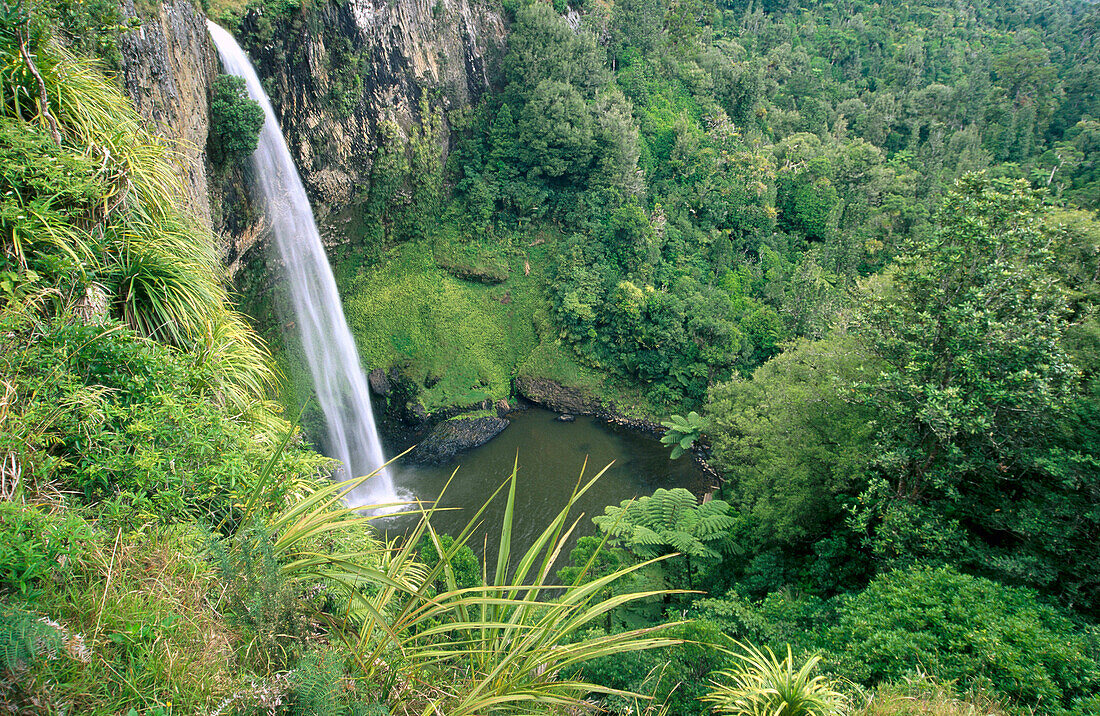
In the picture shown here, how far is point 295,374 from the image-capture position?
16.7 meters

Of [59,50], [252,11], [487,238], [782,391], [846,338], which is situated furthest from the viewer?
[487,238]

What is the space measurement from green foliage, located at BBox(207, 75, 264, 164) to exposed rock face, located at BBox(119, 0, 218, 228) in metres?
0.22

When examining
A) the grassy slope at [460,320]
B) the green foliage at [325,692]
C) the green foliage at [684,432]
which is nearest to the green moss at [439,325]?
the grassy slope at [460,320]

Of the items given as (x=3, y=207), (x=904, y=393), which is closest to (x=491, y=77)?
(x=904, y=393)

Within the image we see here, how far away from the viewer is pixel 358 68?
1709 centimetres

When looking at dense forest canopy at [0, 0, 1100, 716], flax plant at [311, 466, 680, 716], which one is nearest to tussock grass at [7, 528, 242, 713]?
dense forest canopy at [0, 0, 1100, 716]

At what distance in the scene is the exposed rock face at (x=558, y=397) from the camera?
64.4 ft

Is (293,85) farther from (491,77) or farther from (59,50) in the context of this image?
(59,50)

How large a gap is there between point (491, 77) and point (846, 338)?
1750cm

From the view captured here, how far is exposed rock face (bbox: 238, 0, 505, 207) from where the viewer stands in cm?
1485

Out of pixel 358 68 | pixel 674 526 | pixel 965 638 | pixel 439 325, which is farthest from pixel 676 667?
pixel 358 68

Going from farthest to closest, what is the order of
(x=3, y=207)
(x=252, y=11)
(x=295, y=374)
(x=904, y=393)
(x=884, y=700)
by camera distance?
(x=295, y=374)
(x=252, y=11)
(x=904, y=393)
(x=884, y=700)
(x=3, y=207)

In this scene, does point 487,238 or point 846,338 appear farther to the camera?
point 487,238

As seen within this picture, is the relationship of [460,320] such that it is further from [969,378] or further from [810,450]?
[969,378]
